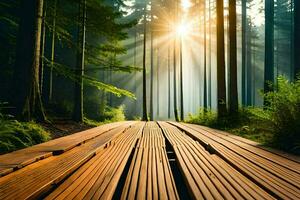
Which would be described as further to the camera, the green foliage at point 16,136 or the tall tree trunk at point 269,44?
the tall tree trunk at point 269,44

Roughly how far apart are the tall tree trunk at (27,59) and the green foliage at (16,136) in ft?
4.08

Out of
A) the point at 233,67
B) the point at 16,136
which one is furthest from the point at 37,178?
the point at 233,67

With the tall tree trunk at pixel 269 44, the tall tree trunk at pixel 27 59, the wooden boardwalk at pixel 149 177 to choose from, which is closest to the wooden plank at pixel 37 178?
the wooden boardwalk at pixel 149 177

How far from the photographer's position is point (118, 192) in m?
2.97

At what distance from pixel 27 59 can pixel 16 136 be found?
9.71ft

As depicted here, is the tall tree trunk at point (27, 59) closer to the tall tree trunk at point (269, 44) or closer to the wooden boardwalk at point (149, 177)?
the wooden boardwalk at point (149, 177)

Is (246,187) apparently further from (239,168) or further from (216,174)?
(239,168)

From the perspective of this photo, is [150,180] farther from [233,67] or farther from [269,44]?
[269,44]

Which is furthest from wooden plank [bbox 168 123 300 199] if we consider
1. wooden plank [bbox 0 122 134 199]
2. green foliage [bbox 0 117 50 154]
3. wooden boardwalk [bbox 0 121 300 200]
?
green foliage [bbox 0 117 50 154]

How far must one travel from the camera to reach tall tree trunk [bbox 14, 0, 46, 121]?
7.73 meters

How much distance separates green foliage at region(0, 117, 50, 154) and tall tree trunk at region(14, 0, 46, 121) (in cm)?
124

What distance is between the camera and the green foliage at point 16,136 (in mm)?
5258

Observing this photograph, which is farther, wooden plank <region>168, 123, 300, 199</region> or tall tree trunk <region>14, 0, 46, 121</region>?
tall tree trunk <region>14, 0, 46, 121</region>

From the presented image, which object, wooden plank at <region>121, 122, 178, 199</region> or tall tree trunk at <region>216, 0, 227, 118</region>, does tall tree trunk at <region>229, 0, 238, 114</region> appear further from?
wooden plank at <region>121, 122, 178, 199</region>
